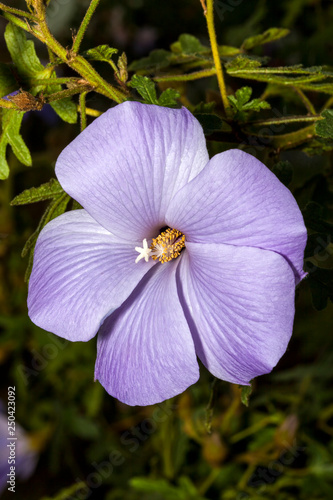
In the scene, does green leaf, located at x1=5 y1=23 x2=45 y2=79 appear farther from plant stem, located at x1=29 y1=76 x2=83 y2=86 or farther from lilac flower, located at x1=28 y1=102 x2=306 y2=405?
lilac flower, located at x1=28 y1=102 x2=306 y2=405

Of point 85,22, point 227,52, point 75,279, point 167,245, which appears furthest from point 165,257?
point 227,52

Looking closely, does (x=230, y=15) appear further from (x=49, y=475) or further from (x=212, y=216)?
(x=49, y=475)

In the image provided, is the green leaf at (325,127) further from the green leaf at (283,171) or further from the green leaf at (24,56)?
the green leaf at (24,56)

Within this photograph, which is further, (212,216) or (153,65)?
(153,65)

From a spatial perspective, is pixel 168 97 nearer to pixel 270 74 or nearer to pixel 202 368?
pixel 270 74

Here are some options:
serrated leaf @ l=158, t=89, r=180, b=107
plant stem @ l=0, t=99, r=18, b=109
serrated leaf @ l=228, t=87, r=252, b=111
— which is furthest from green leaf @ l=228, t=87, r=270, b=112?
plant stem @ l=0, t=99, r=18, b=109

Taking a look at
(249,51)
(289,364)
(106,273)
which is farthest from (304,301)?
(106,273)

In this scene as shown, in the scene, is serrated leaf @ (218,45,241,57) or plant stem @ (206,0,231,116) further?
serrated leaf @ (218,45,241,57)
